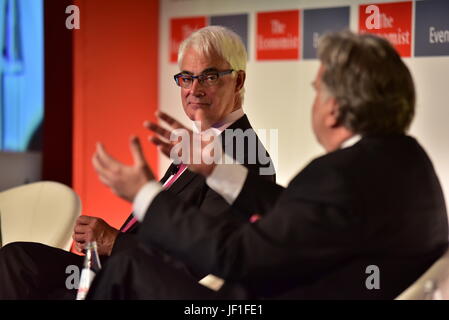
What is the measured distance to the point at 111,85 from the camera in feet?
20.0

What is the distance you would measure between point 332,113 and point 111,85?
4.51 meters

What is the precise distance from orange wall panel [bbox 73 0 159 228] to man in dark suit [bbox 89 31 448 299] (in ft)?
13.4

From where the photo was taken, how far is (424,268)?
6.29 ft

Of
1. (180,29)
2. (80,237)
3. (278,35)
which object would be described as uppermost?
(180,29)

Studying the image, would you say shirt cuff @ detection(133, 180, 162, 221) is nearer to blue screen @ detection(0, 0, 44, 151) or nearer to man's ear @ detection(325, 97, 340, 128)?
man's ear @ detection(325, 97, 340, 128)

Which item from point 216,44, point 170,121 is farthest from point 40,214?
point 170,121

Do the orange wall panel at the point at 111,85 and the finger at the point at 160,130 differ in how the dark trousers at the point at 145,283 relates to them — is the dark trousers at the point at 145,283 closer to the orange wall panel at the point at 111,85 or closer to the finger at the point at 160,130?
the finger at the point at 160,130

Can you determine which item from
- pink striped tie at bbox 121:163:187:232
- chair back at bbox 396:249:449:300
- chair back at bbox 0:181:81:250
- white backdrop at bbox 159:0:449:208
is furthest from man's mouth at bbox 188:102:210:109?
white backdrop at bbox 159:0:449:208

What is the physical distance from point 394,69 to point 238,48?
4.24ft

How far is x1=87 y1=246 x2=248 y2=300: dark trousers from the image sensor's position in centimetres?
185

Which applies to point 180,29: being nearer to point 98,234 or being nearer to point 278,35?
point 278,35

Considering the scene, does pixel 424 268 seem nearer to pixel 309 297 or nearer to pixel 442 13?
pixel 309 297

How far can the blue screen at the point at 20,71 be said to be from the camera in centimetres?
553

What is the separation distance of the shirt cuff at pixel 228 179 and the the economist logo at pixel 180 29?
4.21 m
